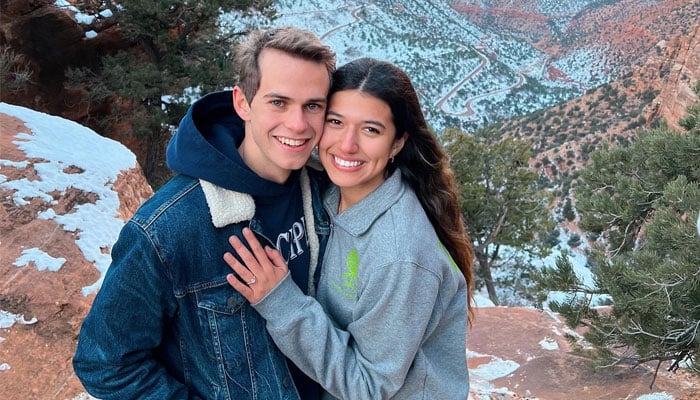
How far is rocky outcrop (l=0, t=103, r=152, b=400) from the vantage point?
279 cm

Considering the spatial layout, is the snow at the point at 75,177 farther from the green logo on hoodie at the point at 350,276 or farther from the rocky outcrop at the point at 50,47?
the rocky outcrop at the point at 50,47

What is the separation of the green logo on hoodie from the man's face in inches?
12.3

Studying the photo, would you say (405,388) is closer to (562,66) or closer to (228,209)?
(228,209)

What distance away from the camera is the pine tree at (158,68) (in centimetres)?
1051

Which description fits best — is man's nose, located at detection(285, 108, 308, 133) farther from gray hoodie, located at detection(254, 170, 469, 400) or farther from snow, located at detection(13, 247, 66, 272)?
snow, located at detection(13, 247, 66, 272)

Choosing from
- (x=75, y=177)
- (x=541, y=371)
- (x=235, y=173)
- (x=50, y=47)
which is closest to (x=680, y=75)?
(x=541, y=371)

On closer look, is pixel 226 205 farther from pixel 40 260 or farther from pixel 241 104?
pixel 40 260

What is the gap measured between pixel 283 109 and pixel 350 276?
1.69 feet

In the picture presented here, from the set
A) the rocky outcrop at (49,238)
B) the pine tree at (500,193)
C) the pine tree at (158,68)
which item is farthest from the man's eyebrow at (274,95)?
the pine tree at (500,193)

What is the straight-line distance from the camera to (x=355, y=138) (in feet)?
5.43

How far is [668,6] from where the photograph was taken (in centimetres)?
3844

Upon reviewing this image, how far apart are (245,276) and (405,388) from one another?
57 cm

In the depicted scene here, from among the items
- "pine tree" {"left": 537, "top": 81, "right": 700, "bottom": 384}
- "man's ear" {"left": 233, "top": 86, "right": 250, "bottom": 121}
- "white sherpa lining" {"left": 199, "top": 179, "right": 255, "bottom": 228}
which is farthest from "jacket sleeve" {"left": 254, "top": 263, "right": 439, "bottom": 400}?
"pine tree" {"left": 537, "top": 81, "right": 700, "bottom": 384}

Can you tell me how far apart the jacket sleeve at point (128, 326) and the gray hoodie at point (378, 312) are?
0.28 m
